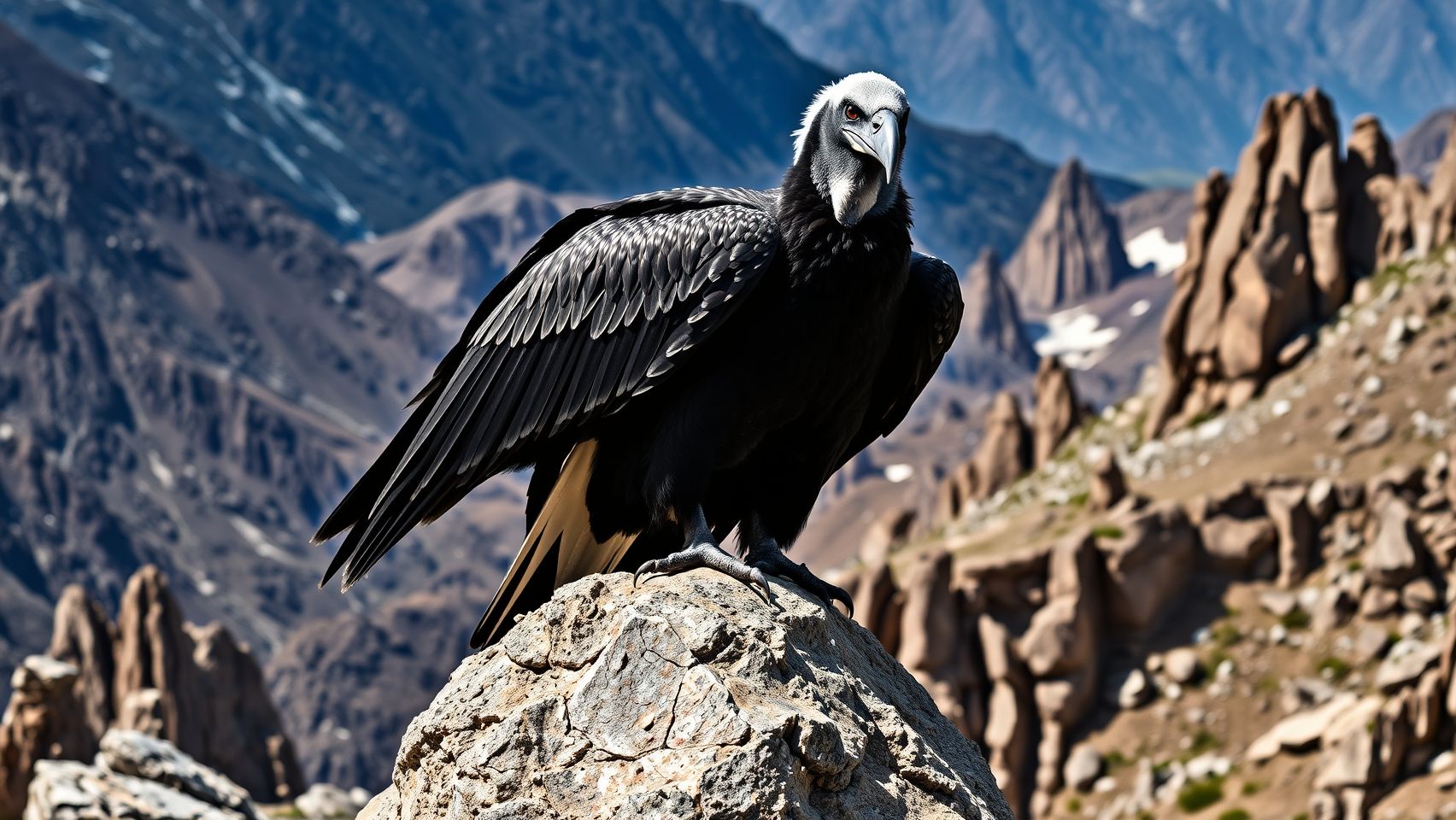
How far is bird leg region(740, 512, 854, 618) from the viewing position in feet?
31.5

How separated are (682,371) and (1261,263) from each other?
6117 cm

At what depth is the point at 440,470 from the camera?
9.69m

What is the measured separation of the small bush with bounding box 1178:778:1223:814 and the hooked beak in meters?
39.4

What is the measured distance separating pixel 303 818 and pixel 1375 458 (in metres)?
35.0

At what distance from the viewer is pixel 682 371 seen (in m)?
9.49

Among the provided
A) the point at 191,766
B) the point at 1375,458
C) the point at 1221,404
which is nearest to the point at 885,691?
the point at 191,766

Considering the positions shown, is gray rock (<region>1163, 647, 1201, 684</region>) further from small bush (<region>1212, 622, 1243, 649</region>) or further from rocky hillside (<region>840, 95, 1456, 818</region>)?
small bush (<region>1212, 622, 1243, 649</region>)

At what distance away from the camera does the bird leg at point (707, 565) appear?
8703mm

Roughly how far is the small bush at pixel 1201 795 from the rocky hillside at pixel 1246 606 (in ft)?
0.23

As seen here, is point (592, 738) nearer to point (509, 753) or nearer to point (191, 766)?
point (509, 753)

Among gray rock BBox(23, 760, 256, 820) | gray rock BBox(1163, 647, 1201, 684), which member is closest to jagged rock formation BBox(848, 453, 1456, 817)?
gray rock BBox(1163, 647, 1201, 684)

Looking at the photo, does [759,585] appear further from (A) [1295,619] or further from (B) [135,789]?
(A) [1295,619]

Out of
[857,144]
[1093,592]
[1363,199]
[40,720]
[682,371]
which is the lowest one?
[40,720]

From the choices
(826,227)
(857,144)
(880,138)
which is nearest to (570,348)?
(826,227)
